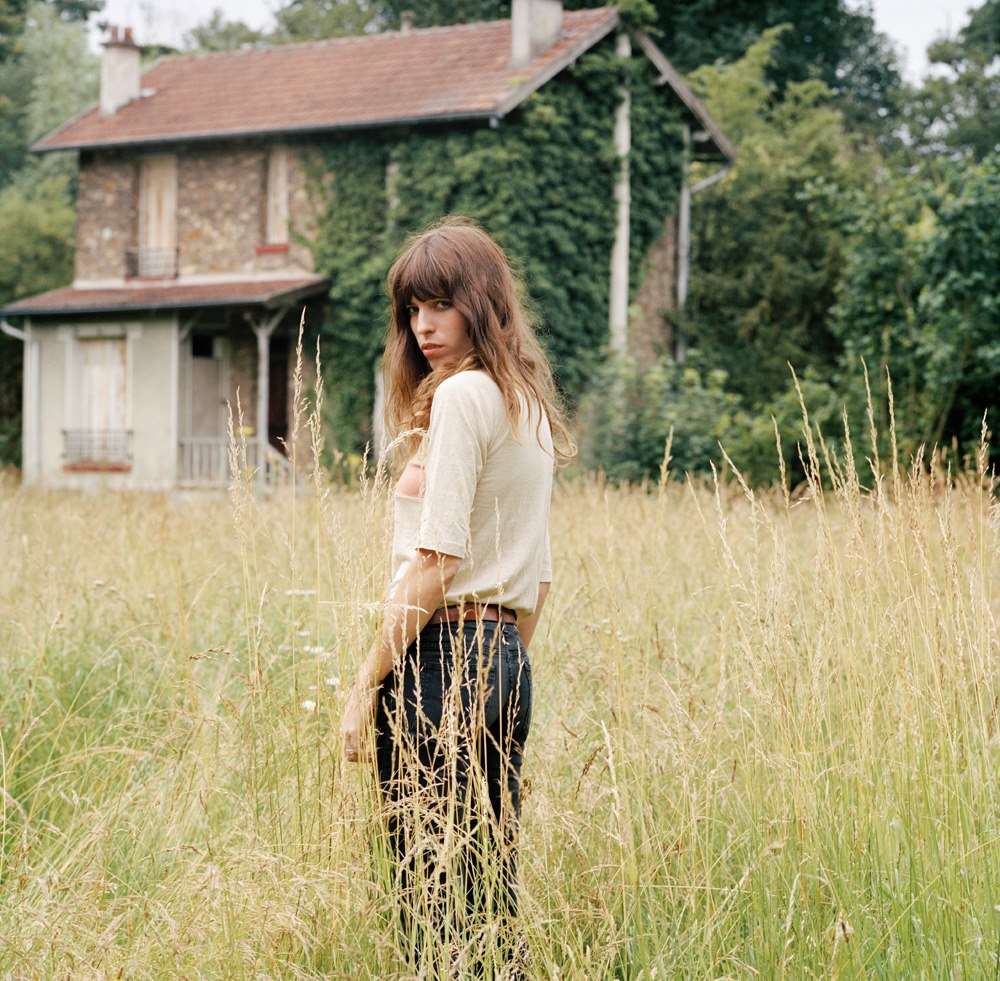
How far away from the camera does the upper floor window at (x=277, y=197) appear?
1986 cm

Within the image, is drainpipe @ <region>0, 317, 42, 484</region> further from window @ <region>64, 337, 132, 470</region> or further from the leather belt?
the leather belt

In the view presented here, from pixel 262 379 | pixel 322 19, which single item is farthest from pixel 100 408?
pixel 322 19

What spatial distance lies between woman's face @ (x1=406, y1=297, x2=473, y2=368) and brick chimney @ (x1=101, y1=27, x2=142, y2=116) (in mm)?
20865

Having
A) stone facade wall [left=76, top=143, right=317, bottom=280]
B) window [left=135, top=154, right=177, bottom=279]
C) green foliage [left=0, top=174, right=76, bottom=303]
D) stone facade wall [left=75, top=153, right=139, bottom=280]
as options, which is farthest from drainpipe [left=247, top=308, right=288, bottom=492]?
green foliage [left=0, top=174, right=76, bottom=303]

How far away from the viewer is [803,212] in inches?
891

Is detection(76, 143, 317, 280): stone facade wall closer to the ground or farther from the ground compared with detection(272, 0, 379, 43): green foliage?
closer to the ground

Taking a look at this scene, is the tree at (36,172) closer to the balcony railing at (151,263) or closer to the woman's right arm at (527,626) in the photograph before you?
the balcony railing at (151,263)

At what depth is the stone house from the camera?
62.5ft

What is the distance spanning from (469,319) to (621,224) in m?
16.9

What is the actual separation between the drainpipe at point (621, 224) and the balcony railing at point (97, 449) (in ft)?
25.5

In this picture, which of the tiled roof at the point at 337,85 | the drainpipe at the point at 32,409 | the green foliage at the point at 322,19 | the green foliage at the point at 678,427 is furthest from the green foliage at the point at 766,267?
the green foliage at the point at 322,19

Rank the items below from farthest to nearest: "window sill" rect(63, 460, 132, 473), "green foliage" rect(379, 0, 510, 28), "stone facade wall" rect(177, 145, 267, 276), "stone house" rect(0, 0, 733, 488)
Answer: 1. "green foliage" rect(379, 0, 510, 28)
2. "window sill" rect(63, 460, 132, 473)
3. "stone facade wall" rect(177, 145, 267, 276)
4. "stone house" rect(0, 0, 733, 488)

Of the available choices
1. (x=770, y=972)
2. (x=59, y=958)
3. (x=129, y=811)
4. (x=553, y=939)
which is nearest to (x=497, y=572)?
(x=553, y=939)

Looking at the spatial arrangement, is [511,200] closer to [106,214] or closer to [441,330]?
[106,214]
